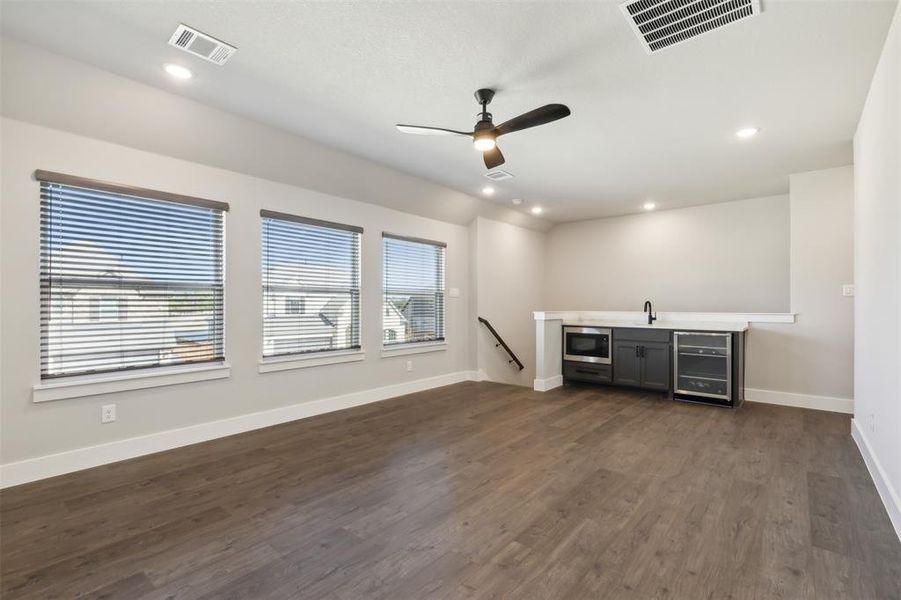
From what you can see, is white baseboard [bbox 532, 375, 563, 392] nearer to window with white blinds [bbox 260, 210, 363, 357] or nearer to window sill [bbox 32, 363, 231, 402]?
window with white blinds [bbox 260, 210, 363, 357]

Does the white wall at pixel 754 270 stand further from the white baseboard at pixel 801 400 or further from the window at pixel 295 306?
the window at pixel 295 306

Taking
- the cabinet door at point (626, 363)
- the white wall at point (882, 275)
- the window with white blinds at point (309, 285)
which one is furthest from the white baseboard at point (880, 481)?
the window with white blinds at point (309, 285)

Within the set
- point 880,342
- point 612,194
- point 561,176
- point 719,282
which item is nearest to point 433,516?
point 880,342

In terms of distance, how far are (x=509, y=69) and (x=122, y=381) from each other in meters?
3.65

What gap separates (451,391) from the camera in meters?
5.74

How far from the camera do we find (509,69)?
277cm

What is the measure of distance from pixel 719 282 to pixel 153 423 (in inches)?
278

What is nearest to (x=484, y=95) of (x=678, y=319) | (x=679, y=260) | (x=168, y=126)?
(x=168, y=126)

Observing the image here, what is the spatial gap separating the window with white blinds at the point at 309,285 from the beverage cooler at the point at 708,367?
13.0 feet

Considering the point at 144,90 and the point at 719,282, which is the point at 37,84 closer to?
the point at 144,90

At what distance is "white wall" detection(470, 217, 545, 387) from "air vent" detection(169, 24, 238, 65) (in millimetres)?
4354

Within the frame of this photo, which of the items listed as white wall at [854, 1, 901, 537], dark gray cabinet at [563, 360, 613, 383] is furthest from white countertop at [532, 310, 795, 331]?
white wall at [854, 1, 901, 537]

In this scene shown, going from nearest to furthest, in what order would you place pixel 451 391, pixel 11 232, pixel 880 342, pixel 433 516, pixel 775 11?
pixel 775 11 < pixel 433 516 < pixel 880 342 < pixel 11 232 < pixel 451 391

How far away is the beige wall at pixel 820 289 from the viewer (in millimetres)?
4652
